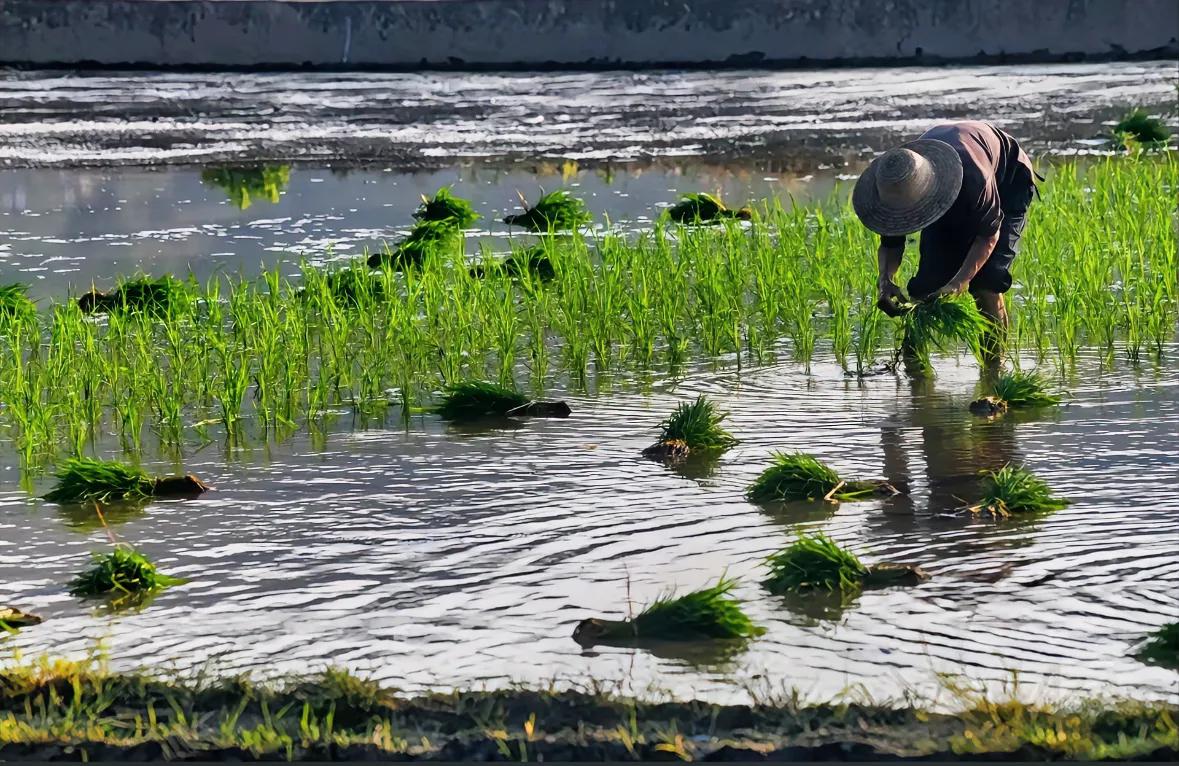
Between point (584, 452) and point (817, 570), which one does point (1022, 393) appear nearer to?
point (584, 452)

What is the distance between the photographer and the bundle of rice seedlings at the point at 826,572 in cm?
395

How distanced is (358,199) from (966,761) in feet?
26.4

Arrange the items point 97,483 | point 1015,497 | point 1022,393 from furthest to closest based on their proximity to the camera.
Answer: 1. point 1022,393
2. point 97,483
3. point 1015,497

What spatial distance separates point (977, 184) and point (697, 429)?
1393 mm

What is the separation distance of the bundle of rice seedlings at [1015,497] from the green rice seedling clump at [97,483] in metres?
2.29

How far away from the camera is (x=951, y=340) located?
6383 mm

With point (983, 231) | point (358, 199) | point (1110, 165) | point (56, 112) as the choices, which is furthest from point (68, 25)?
point (983, 231)

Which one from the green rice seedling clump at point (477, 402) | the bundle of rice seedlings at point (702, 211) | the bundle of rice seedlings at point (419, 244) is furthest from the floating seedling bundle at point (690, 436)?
the bundle of rice seedlings at point (702, 211)

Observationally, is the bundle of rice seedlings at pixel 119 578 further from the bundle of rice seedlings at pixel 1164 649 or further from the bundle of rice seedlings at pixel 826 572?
the bundle of rice seedlings at pixel 1164 649

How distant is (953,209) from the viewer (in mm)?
6066

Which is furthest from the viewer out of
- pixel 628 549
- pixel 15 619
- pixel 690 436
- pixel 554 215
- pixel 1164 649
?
pixel 554 215

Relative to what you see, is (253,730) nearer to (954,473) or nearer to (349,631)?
(349,631)

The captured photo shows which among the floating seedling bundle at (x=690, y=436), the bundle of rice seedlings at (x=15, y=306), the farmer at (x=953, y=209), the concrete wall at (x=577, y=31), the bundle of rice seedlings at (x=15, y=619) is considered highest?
the concrete wall at (x=577, y=31)

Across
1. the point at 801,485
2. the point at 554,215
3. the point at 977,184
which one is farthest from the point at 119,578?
the point at 554,215
